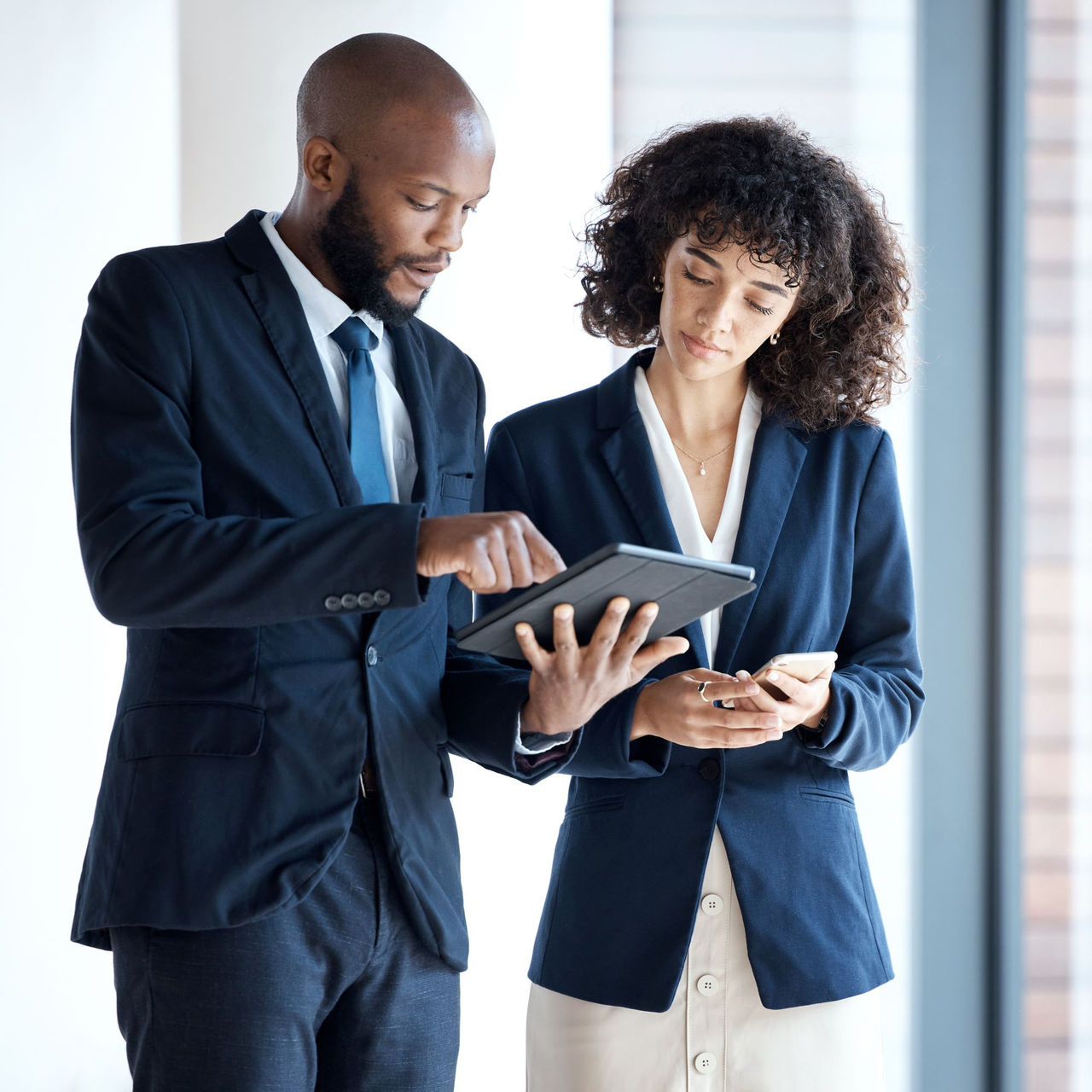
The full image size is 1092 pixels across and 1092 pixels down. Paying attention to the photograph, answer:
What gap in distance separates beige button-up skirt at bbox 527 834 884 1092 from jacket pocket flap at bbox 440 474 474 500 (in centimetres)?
58

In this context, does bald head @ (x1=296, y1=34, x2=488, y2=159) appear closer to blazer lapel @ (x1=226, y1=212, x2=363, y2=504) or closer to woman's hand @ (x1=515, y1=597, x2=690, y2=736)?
blazer lapel @ (x1=226, y1=212, x2=363, y2=504)

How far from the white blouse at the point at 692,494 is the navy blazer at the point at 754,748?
0.03 metres

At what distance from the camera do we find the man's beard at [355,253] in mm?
1561

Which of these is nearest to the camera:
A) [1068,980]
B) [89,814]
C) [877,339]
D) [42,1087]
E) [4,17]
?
[877,339]

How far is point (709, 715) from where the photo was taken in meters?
1.59

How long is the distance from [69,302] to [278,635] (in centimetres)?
130

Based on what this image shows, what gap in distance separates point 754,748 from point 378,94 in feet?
3.24

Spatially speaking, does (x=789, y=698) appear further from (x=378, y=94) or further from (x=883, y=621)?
(x=378, y=94)

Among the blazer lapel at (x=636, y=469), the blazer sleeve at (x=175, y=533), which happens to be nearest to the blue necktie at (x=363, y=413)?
the blazer sleeve at (x=175, y=533)

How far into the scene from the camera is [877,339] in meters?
1.98

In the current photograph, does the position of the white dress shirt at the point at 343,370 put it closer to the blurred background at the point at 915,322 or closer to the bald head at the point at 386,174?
the bald head at the point at 386,174

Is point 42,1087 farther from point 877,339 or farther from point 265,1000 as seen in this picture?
point 877,339

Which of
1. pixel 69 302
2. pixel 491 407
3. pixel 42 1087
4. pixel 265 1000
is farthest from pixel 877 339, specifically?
pixel 42 1087

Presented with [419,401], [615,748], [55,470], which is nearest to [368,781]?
[615,748]
